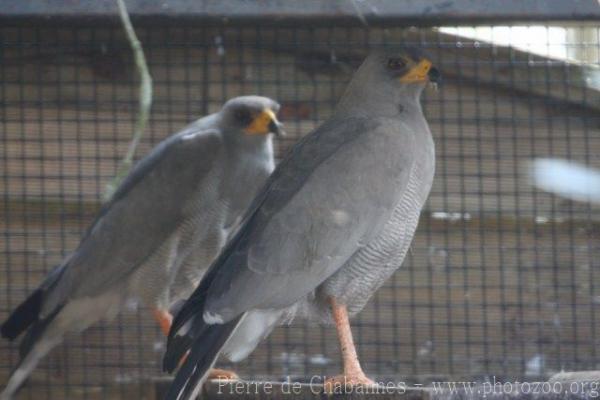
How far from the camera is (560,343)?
4004 millimetres

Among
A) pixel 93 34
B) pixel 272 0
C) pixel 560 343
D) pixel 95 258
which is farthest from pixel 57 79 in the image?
pixel 560 343

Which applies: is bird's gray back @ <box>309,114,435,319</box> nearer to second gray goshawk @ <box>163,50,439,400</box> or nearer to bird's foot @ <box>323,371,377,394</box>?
second gray goshawk @ <box>163,50,439,400</box>

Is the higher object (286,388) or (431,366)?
(286,388)

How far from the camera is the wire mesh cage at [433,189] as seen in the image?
405cm

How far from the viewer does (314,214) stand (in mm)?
3207

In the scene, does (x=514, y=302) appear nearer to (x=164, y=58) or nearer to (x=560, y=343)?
(x=560, y=343)

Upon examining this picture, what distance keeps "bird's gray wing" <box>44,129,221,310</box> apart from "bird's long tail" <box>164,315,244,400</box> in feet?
3.25

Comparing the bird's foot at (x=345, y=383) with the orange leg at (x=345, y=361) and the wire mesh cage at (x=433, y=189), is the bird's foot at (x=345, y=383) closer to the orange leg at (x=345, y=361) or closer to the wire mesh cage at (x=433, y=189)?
the orange leg at (x=345, y=361)

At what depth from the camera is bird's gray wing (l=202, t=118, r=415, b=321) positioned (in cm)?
309

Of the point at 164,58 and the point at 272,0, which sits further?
the point at 164,58

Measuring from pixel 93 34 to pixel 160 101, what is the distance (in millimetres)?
265

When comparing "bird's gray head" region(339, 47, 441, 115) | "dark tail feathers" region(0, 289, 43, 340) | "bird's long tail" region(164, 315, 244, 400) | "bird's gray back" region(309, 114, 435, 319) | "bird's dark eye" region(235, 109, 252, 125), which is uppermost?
"bird's gray head" region(339, 47, 441, 115)

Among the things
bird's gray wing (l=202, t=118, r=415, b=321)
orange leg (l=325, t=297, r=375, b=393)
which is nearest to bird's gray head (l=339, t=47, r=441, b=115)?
bird's gray wing (l=202, t=118, r=415, b=321)

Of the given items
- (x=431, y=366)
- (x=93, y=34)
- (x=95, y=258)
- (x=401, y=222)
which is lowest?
(x=431, y=366)
